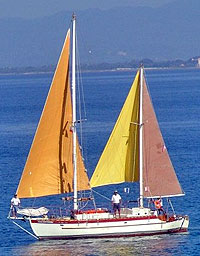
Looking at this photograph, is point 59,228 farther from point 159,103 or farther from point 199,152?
point 159,103

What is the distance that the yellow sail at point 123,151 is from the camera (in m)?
57.4

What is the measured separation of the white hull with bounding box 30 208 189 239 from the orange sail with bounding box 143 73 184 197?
92.7 inches

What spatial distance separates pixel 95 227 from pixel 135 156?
4.86 meters

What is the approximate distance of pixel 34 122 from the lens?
123m

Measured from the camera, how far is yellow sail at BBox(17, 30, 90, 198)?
184ft

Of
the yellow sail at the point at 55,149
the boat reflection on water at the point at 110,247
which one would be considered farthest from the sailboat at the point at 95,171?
the boat reflection on water at the point at 110,247

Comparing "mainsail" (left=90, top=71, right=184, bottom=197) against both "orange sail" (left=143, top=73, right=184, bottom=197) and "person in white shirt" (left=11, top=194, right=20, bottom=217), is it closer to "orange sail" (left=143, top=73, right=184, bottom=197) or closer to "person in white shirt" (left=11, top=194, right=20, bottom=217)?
"orange sail" (left=143, top=73, right=184, bottom=197)

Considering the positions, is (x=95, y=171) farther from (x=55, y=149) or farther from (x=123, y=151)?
(x=55, y=149)

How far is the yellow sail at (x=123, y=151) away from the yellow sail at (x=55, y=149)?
1146 mm

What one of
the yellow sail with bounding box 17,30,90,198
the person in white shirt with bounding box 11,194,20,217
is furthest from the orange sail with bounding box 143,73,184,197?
the person in white shirt with bounding box 11,194,20,217

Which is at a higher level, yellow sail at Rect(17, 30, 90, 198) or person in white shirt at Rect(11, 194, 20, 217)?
yellow sail at Rect(17, 30, 90, 198)

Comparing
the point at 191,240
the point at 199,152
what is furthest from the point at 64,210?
the point at 199,152

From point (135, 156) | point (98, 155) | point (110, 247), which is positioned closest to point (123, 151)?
point (135, 156)

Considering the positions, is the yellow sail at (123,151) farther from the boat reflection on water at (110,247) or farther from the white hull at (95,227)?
the boat reflection on water at (110,247)
